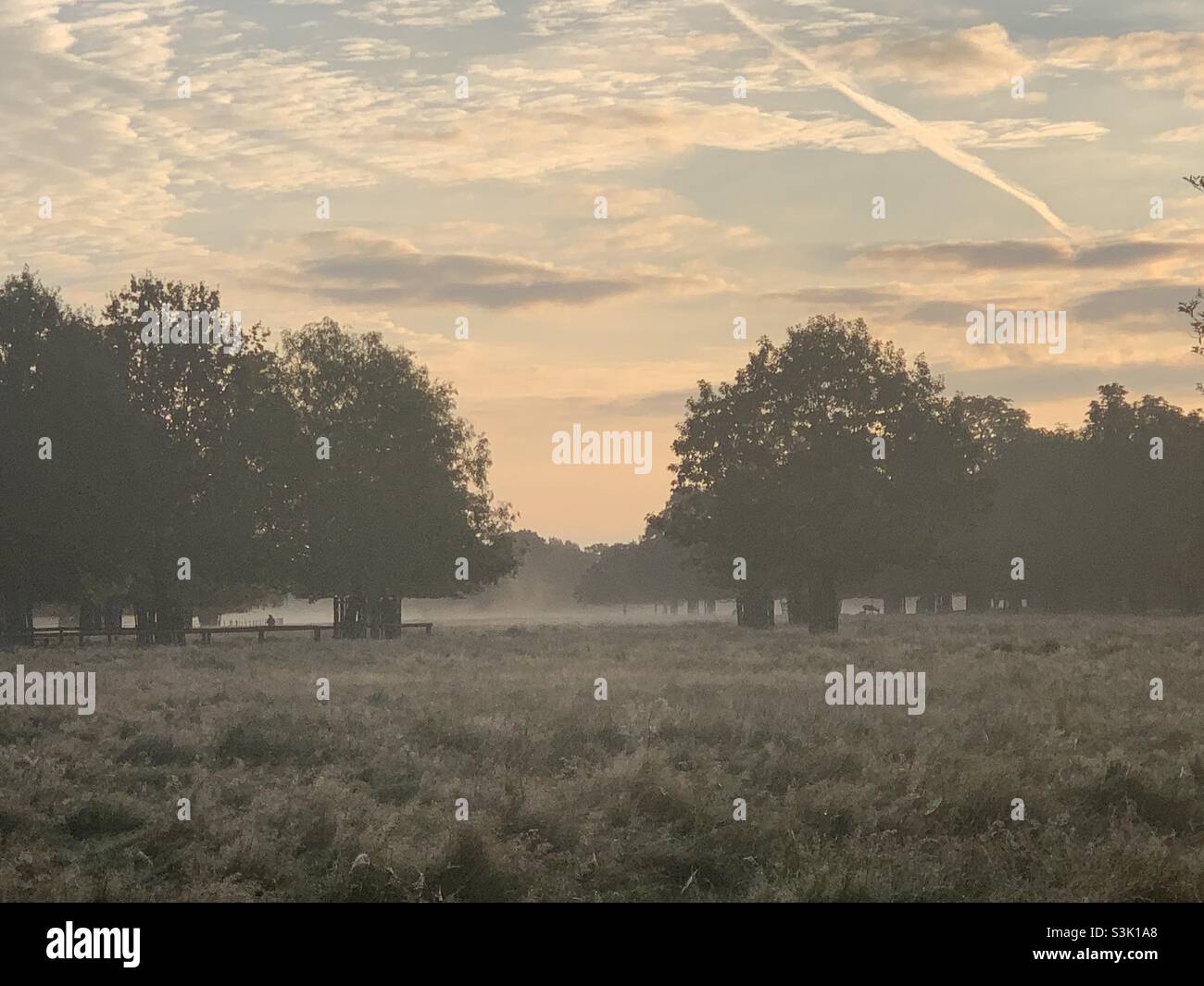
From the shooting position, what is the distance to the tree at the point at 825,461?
185 ft

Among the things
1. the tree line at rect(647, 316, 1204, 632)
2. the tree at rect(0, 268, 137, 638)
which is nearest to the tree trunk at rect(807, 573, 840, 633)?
the tree line at rect(647, 316, 1204, 632)

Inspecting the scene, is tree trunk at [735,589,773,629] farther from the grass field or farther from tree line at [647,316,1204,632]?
the grass field

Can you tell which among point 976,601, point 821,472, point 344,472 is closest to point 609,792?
point 821,472

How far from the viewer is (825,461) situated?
5697cm

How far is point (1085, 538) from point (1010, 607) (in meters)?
16.9

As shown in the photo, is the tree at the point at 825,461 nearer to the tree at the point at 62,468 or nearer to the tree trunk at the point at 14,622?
the tree at the point at 62,468

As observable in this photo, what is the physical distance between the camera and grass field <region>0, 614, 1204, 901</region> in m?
13.0

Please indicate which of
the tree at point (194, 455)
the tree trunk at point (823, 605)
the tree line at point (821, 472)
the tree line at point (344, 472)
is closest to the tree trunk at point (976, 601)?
the tree line at point (821, 472)

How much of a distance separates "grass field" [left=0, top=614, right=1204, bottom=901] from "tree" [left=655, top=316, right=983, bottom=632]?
26206 mm

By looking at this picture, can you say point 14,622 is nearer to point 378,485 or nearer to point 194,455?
point 194,455
